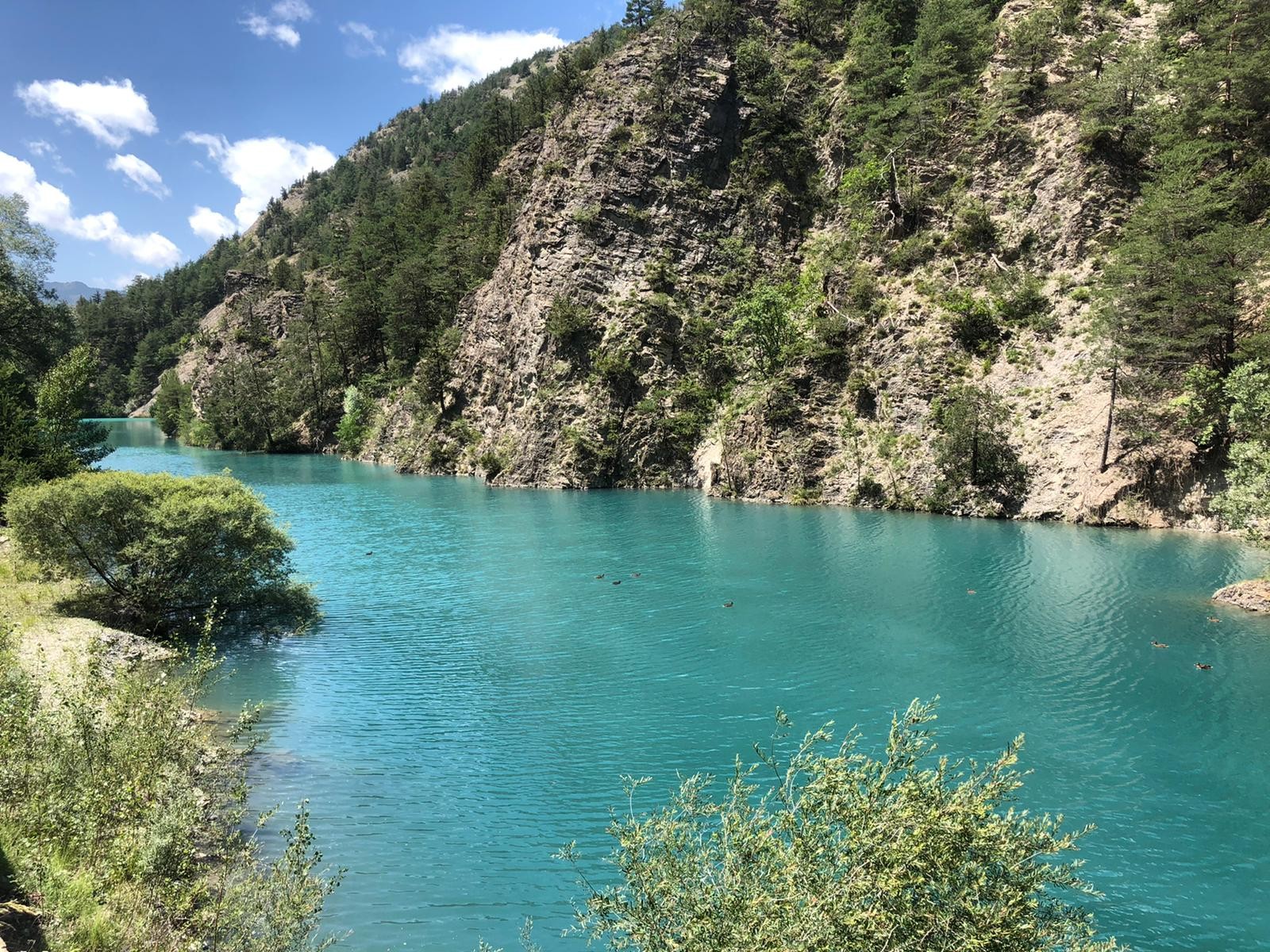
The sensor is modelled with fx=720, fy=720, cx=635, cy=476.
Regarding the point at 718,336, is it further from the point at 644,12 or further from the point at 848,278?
the point at 644,12

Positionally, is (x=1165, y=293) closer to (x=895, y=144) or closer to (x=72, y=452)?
(x=895, y=144)

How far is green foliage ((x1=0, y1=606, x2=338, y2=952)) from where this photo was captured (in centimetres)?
806

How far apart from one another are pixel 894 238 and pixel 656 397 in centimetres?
2575

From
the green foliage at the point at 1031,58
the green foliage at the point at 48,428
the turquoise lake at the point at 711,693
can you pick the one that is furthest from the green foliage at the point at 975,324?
the green foliage at the point at 48,428

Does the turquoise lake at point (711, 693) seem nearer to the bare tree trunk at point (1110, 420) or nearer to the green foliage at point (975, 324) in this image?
the bare tree trunk at point (1110, 420)

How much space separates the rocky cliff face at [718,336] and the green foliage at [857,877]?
45.4m

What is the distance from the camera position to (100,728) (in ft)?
36.6

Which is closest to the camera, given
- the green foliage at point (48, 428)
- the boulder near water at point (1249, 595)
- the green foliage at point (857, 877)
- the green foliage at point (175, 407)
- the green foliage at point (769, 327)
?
the green foliage at point (857, 877)

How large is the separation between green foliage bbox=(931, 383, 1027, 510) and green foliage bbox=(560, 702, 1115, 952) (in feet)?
150

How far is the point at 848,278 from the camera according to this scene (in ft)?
209

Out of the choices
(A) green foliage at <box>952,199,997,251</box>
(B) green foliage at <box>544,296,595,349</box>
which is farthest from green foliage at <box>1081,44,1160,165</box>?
(B) green foliage at <box>544,296,595,349</box>

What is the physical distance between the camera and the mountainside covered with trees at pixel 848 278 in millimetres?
44688

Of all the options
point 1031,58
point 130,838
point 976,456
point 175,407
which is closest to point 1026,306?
point 976,456

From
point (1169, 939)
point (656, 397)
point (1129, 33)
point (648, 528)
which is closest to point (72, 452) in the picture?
point (648, 528)
